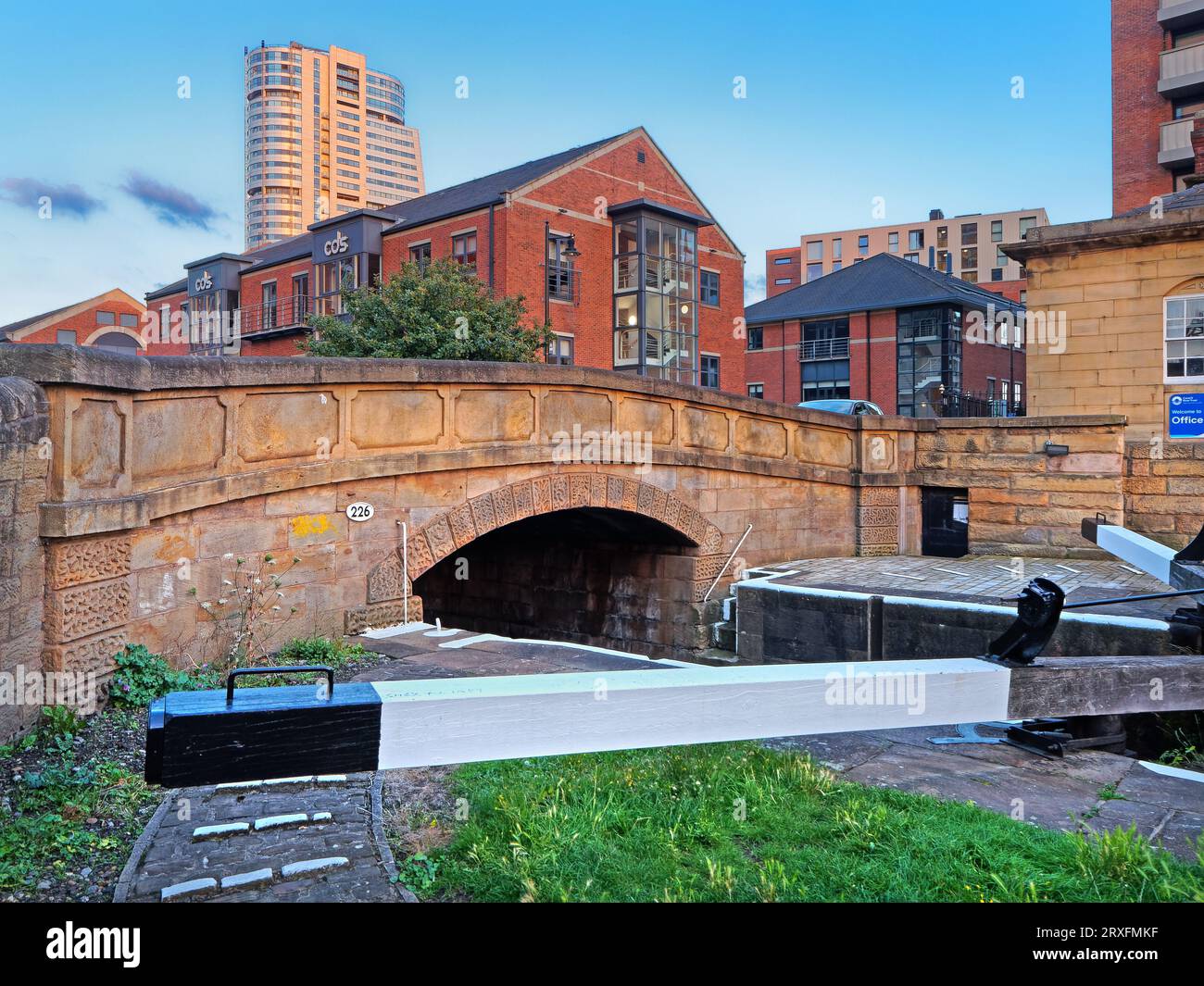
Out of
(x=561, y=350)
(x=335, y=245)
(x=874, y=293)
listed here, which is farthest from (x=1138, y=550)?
(x=874, y=293)

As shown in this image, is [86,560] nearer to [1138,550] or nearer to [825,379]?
[1138,550]

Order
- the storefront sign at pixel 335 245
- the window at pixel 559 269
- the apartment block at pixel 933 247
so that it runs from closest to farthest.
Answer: the window at pixel 559 269 < the storefront sign at pixel 335 245 < the apartment block at pixel 933 247

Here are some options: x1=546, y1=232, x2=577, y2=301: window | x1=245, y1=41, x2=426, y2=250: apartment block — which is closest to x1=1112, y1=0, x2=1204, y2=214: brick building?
x1=546, y1=232, x2=577, y2=301: window

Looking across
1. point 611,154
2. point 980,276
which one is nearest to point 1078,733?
point 611,154

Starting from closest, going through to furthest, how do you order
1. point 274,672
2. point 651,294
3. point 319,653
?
point 274,672, point 319,653, point 651,294

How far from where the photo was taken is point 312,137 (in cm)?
14462

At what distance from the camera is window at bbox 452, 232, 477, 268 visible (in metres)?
30.1

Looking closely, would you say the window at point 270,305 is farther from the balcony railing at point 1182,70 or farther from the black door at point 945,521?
the balcony railing at point 1182,70

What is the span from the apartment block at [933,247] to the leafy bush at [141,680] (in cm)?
7373

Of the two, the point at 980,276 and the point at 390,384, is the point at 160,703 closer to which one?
the point at 390,384

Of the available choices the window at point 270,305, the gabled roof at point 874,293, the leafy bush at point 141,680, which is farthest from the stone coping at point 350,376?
the gabled roof at point 874,293

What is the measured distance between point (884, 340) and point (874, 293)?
8.40 ft

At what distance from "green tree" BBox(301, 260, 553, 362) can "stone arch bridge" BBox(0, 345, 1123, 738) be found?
16.3 feet

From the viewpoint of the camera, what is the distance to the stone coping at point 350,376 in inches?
213
